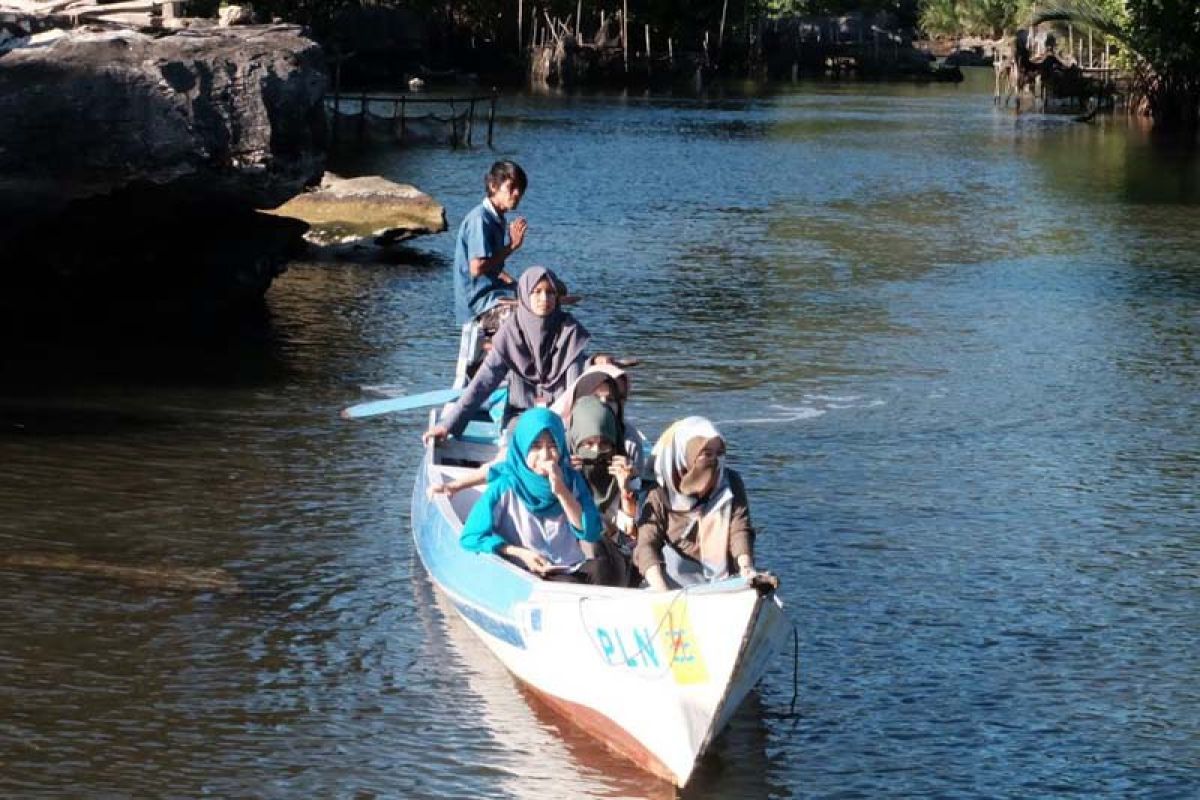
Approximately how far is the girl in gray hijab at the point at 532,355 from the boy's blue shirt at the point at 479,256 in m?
1.94

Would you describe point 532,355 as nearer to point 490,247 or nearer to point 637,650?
point 490,247

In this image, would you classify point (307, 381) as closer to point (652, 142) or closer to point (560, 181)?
point (560, 181)

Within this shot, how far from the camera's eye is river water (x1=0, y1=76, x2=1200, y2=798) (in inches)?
387

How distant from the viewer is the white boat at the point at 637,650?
8.60m

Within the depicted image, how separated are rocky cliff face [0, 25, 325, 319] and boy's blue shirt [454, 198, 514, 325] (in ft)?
17.3

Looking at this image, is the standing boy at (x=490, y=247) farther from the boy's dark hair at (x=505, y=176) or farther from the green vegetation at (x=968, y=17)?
the green vegetation at (x=968, y=17)

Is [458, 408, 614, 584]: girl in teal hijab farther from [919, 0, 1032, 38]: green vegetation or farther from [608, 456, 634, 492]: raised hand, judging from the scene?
[919, 0, 1032, 38]: green vegetation

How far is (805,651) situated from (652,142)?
39.1 m

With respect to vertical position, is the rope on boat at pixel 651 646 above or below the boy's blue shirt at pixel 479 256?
below

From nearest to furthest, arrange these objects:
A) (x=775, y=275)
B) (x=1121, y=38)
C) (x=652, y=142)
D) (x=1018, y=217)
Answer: (x=775, y=275) → (x=1018, y=217) → (x=652, y=142) → (x=1121, y=38)

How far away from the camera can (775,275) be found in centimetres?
2594

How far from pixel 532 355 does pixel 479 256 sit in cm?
220

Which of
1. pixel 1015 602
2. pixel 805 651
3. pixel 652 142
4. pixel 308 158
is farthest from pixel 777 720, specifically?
pixel 652 142

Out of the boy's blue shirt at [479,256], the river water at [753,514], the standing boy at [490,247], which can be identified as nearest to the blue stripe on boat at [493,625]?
the river water at [753,514]
